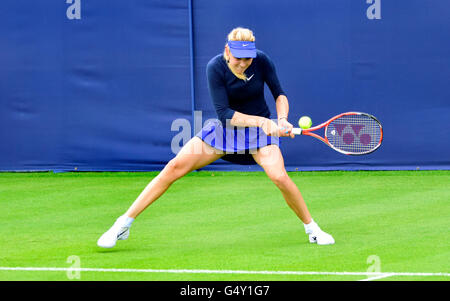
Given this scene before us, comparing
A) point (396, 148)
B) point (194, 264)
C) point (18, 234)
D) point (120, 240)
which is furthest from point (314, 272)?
point (396, 148)

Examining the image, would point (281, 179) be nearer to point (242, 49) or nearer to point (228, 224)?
point (242, 49)

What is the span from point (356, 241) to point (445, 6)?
470 cm

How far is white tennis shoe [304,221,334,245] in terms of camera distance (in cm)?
620

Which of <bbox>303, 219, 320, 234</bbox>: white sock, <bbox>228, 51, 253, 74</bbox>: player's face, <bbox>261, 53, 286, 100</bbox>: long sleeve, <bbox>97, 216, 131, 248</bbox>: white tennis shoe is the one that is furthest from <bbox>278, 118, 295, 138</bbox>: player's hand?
<bbox>97, 216, 131, 248</bbox>: white tennis shoe

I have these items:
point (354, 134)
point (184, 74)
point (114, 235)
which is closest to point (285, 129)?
point (114, 235)

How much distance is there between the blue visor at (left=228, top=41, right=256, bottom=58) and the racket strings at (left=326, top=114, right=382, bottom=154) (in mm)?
3128

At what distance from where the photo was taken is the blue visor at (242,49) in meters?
5.94

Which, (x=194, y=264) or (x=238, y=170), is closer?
(x=194, y=264)

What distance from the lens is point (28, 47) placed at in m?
10.9

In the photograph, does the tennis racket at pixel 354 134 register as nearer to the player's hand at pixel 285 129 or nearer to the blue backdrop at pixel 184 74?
the blue backdrop at pixel 184 74

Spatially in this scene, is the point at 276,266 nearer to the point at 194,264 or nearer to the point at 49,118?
the point at 194,264

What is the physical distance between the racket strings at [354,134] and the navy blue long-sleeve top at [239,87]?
276cm

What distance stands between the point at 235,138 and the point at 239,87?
382 millimetres

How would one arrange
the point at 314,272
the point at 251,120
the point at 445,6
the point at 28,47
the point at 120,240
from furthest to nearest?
the point at 28,47 → the point at 445,6 → the point at 120,240 → the point at 251,120 → the point at 314,272
